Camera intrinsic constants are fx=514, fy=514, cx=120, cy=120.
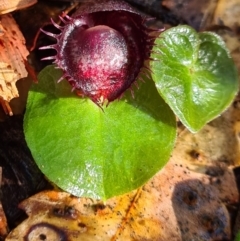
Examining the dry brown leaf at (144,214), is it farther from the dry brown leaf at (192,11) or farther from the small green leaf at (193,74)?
the dry brown leaf at (192,11)

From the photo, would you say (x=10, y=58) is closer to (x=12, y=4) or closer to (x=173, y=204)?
(x=12, y=4)

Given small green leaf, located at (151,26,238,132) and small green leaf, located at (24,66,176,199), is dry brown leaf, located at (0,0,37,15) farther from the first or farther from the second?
small green leaf, located at (151,26,238,132)

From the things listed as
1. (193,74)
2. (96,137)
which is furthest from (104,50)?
(193,74)

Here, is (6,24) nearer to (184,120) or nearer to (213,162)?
(184,120)

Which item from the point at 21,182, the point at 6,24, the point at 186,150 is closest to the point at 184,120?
the point at 186,150

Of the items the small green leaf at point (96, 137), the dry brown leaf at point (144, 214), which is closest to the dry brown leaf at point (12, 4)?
the small green leaf at point (96, 137)
